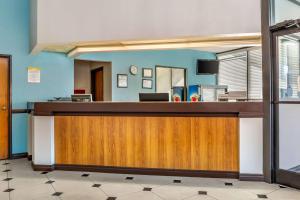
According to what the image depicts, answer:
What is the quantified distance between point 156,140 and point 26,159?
310 cm

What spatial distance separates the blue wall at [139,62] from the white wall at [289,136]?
419 cm

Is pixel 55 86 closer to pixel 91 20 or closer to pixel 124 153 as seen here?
pixel 91 20

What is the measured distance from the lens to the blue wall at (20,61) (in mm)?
5410

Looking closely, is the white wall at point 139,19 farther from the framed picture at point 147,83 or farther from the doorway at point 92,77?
the framed picture at point 147,83

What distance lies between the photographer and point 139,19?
4652mm

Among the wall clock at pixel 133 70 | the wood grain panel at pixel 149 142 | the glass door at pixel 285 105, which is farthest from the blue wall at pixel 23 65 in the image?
the glass door at pixel 285 105

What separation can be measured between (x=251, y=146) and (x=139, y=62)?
4289 mm

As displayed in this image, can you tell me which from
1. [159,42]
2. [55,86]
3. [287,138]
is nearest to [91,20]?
[159,42]

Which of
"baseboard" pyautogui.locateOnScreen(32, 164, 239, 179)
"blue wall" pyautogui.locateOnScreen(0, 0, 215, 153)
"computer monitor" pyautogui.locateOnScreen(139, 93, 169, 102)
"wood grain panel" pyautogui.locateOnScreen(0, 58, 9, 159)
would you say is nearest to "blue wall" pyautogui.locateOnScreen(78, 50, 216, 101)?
"blue wall" pyautogui.locateOnScreen(0, 0, 215, 153)

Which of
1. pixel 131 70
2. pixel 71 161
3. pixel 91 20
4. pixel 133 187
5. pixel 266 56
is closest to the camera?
pixel 133 187

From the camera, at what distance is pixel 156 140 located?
405 cm

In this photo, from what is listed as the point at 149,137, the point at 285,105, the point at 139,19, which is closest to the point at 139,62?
the point at 139,19

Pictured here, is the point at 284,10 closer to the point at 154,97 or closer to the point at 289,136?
the point at 289,136

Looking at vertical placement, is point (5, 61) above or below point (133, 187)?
above
